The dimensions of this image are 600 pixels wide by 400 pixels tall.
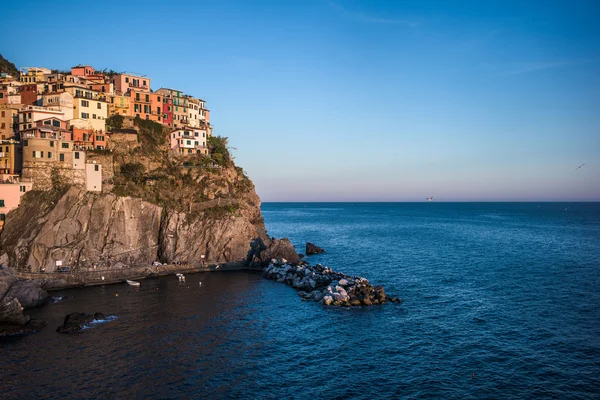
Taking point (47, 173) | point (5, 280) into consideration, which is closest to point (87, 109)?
point (47, 173)

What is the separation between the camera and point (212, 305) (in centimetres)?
5222

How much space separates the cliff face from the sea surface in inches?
359

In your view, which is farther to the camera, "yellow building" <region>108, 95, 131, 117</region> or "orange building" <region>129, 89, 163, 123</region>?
"orange building" <region>129, 89, 163, 123</region>

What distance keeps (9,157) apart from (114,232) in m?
23.9

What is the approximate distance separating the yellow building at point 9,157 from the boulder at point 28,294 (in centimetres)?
2774

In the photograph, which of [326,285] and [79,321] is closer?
[79,321]

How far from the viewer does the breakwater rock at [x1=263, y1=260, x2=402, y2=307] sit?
52.7 meters

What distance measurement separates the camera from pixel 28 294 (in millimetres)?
51062

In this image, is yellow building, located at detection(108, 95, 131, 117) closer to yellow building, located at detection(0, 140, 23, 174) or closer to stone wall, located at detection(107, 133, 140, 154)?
stone wall, located at detection(107, 133, 140, 154)

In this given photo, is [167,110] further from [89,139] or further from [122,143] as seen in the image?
[89,139]

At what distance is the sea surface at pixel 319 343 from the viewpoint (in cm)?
3120

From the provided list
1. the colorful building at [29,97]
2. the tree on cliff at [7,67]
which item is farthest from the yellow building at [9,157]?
the tree on cliff at [7,67]

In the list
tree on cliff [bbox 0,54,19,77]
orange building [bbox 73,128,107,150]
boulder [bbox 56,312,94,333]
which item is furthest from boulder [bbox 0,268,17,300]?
tree on cliff [bbox 0,54,19,77]

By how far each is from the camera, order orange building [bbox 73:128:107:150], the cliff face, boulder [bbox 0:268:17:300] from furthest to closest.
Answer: orange building [bbox 73:128:107:150] → the cliff face → boulder [bbox 0:268:17:300]
